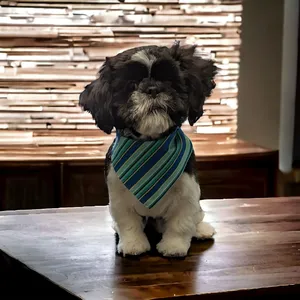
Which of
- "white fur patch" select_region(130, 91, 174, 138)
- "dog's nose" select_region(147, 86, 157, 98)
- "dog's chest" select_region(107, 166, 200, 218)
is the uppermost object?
"dog's nose" select_region(147, 86, 157, 98)

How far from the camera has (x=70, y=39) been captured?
235 cm

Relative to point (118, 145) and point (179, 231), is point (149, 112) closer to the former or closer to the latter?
point (118, 145)

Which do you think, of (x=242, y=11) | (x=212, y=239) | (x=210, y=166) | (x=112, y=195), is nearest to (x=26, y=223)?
(x=112, y=195)

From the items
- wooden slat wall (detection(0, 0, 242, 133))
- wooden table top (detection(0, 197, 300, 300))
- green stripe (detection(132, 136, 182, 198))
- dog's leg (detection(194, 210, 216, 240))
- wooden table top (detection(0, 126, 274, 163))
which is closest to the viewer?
wooden table top (detection(0, 197, 300, 300))

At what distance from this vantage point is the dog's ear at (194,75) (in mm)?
1152

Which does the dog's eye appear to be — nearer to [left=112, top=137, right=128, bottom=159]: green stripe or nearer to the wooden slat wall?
[left=112, top=137, right=128, bottom=159]: green stripe

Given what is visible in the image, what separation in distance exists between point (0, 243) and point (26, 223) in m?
0.16

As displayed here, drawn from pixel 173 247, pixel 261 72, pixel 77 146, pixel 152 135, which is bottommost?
pixel 77 146

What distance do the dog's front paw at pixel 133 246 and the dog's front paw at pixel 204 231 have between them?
139mm

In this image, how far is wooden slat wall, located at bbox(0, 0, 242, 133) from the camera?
2326 mm

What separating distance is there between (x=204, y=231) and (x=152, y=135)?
27cm

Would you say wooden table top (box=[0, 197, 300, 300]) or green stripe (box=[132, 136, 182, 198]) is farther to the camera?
green stripe (box=[132, 136, 182, 198])

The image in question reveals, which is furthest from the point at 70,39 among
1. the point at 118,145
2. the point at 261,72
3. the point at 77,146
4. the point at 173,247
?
the point at 173,247

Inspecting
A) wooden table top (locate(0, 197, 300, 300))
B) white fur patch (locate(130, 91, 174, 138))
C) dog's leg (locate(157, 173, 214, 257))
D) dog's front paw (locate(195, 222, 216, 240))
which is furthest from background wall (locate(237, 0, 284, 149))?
white fur patch (locate(130, 91, 174, 138))
